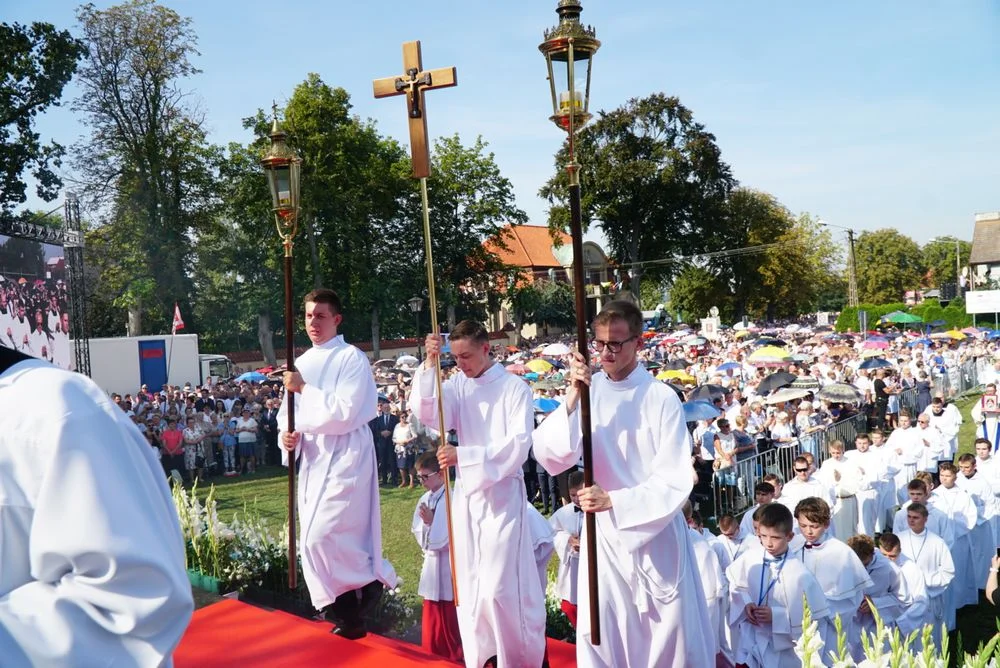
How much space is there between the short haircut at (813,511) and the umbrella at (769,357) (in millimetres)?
18563

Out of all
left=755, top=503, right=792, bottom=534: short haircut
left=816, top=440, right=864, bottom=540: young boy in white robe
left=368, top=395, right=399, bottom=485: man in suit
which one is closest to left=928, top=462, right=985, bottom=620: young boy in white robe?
left=816, top=440, right=864, bottom=540: young boy in white robe

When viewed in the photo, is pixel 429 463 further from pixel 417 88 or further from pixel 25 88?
pixel 25 88

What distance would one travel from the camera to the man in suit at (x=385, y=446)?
55.4 ft

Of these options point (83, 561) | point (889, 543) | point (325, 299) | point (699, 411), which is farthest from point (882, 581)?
point (699, 411)

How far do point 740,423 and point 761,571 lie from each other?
30.6ft

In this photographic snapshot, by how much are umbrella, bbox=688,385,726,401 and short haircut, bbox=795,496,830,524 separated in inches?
425

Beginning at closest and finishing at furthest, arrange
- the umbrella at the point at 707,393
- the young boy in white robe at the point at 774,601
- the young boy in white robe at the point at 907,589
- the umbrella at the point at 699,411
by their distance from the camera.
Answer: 1. the young boy in white robe at the point at 774,601
2. the young boy in white robe at the point at 907,589
3. the umbrella at the point at 699,411
4. the umbrella at the point at 707,393

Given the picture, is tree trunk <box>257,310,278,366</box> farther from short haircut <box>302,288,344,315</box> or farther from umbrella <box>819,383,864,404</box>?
short haircut <box>302,288,344,315</box>

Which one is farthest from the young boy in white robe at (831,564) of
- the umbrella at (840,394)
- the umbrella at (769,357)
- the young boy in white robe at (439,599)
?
the umbrella at (769,357)

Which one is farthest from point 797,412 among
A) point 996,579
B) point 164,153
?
point 164,153

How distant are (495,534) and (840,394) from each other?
13.7m

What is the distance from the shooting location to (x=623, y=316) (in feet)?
13.3

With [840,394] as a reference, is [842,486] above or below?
below

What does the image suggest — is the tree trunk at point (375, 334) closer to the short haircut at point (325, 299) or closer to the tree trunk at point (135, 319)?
the tree trunk at point (135, 319)
